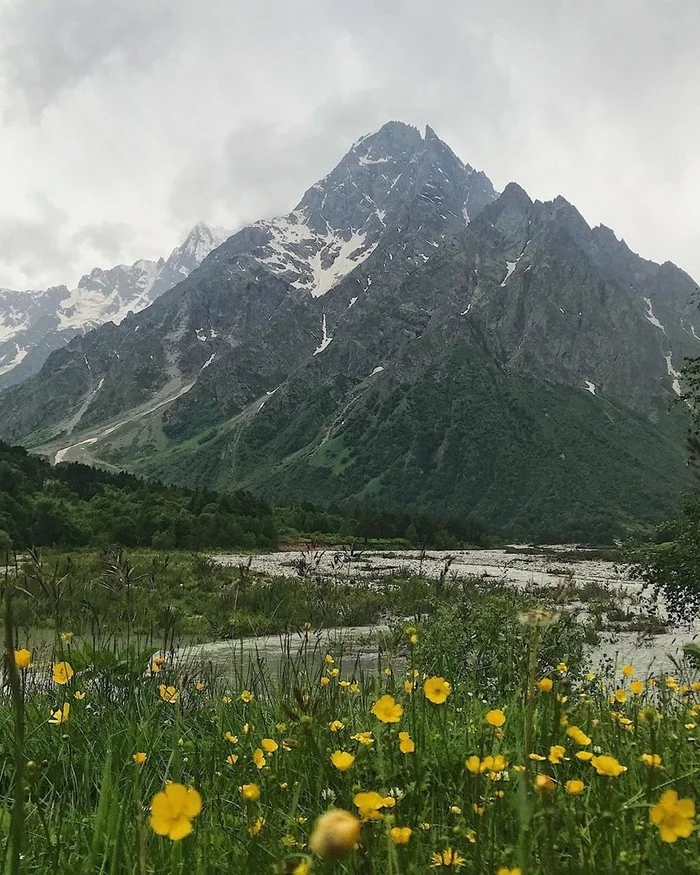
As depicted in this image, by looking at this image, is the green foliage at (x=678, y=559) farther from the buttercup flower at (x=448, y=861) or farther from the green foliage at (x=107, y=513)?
the green foliage at (x=107, y=513)

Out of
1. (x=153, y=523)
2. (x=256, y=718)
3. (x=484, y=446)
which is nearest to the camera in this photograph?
(x=256, y=718)

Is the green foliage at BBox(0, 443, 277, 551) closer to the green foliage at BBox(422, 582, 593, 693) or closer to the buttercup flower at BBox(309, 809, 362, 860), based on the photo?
the green foliage at BBox(422, 582, 593, 693)

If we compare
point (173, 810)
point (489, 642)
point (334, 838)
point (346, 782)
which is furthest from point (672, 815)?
point (489, 642)

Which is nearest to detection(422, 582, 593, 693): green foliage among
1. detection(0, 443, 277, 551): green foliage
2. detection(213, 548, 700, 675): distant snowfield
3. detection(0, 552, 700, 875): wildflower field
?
detection(213, 548, 700, 675): distant snowfield

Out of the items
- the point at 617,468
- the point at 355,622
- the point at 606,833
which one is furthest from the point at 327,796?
the point at 617,468

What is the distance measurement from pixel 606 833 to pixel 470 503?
160 metres

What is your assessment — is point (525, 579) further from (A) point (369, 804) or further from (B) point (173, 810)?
(B) point (173, 810)

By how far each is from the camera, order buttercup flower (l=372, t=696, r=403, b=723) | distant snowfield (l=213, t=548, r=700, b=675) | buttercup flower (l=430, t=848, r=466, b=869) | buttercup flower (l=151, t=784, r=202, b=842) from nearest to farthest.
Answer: buttercup flower (l=151, t=784, r=202, b=842), buttercup flower (l=430, t=848, r=466, b=869), buttercup flower (l=372, t=696, r=403, b=723), distant snowfield (l=213, t=548, r=700, b=675)

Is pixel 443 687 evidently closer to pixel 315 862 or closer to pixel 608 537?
pixel 315 862

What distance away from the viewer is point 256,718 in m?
4.18

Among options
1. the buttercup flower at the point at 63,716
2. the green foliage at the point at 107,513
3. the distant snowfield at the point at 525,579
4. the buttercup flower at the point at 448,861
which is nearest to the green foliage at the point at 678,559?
the distant snowfield at the point at 525,579

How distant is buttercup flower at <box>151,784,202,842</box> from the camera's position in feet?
4.42

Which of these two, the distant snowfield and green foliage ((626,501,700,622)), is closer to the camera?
the distant snowfield

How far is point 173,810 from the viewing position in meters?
1.39
